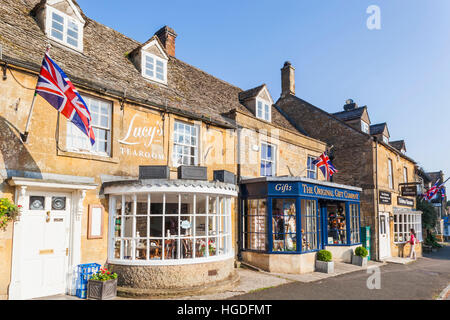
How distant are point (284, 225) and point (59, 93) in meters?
9.98

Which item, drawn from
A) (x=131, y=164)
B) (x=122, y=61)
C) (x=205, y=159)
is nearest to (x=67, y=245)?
(x=131, y=164)

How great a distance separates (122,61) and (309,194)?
951 cm

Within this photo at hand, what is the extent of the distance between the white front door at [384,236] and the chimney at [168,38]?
15.3 m

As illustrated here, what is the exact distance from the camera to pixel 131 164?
37.0 ft

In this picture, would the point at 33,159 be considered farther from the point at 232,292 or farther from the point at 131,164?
the point at 232,292

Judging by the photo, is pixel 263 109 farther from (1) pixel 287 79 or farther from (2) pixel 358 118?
(2) pixel 358 118

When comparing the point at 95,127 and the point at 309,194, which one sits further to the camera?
the point at 309,194

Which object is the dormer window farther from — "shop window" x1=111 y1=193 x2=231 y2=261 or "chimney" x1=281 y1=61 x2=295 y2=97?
"chimney" x1=281 y1=61 x2=295 y2=97

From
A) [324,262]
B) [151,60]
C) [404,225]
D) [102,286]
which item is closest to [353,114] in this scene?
[404,225]

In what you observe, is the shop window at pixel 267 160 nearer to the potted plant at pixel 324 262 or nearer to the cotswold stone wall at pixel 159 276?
the potted plant at pixel 324 262

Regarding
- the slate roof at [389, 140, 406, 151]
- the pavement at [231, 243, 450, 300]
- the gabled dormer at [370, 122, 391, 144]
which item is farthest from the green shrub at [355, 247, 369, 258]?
the slate roof at [389, 140, 406, 151]

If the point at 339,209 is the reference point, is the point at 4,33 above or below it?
above

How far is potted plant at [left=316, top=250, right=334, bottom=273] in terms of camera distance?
46.3 feet

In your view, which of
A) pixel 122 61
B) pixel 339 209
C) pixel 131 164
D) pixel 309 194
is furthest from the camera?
pixel 339 209
